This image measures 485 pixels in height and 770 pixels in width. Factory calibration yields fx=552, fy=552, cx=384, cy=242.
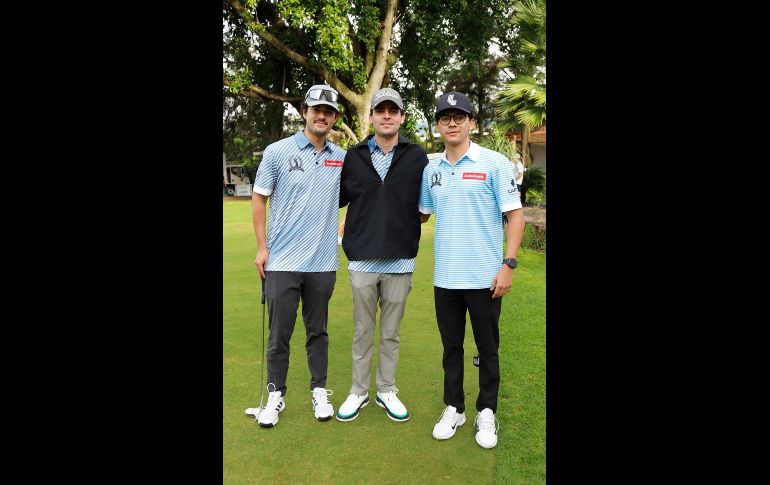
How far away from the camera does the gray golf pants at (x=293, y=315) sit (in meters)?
3.61

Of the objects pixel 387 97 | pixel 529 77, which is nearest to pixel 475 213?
pixel 387 97

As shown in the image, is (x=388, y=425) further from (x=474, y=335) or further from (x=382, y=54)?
(x=382, y=54)

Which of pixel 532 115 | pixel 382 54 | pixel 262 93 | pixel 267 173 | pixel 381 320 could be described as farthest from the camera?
pixel 262 93

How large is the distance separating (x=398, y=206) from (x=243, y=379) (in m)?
1.89

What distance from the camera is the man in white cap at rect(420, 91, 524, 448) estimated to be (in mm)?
3215

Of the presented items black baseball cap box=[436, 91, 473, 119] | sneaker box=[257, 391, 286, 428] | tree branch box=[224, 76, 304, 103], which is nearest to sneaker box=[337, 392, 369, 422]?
sneaker box=[257, 391, 286, 428]

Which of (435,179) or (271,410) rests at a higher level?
(435,179)

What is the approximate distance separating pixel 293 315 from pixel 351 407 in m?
0.71

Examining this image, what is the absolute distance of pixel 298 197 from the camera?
356cm

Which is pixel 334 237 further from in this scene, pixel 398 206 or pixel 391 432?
pixel 391 432

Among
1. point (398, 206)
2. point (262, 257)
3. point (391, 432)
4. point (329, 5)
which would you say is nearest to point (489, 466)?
point (391, 432)

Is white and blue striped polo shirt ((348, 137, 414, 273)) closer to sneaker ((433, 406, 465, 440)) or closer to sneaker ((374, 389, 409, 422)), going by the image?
sneaker ((374, 389, 409, 422))
